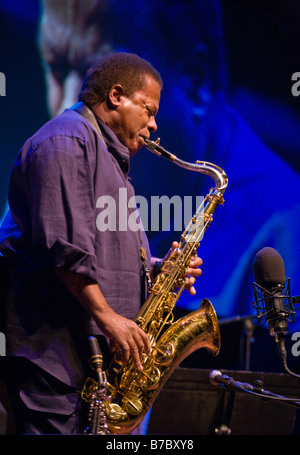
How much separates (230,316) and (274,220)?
3.24ft

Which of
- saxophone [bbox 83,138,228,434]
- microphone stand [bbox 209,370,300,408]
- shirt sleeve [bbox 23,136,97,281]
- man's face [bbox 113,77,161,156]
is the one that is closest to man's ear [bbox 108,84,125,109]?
man's face [bbox 113,77,161,156]

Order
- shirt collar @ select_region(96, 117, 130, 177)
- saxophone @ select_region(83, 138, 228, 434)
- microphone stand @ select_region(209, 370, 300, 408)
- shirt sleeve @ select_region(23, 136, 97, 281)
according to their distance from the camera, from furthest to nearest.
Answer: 1. shirt collar @ select_region(96, 117, 130, 177)
2. saxophone @ select_region(83, 138, 228, 434)
3. shirt sleeve @ select_region(23, 136, 97, 281)
4. microphone stand @ select_region(209, 370, 300, 408)

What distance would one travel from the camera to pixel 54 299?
2021mm

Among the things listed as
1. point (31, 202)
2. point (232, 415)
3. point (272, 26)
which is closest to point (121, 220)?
point (31, 202)

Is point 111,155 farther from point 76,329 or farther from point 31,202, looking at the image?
point 76,329

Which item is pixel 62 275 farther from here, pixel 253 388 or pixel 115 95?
pixel 115 95

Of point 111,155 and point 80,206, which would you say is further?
point 111,155

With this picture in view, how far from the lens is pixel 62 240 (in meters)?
1.85

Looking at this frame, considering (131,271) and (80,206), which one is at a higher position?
(80,206)

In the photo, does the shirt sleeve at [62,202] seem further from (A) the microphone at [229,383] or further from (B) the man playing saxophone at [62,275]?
(A) the microphone at [229,383]

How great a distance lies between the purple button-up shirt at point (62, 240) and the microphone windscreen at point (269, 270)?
539mm

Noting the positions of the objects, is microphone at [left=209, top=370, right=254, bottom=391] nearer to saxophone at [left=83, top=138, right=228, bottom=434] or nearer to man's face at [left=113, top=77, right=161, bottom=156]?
saxophone at [left=83, top=138, right=228, bottom=434]

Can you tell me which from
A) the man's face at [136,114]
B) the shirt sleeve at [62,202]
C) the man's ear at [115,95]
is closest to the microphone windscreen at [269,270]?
the shirt sleeve at [62,202]

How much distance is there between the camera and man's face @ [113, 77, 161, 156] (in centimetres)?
255
